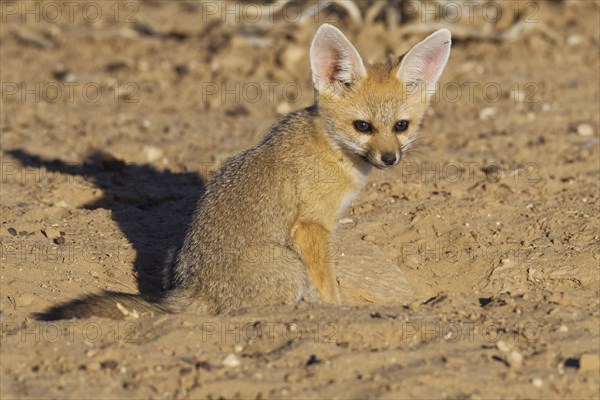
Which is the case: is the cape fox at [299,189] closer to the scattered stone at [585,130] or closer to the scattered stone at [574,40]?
the scattered stone at [585,130]

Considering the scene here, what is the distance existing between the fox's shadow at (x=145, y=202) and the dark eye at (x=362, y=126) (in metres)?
1.34

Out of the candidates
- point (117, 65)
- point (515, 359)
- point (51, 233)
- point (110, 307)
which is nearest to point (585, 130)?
point (515, 359)

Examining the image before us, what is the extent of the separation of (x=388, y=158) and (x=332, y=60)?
0.86 m

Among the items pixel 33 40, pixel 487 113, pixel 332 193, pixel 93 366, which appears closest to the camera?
pixel 93 366

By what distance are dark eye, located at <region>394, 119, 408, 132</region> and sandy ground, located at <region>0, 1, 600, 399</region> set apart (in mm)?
1049

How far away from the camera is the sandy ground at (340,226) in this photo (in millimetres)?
4840

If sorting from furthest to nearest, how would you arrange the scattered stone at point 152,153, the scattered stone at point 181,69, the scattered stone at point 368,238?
the scattered stone at point 181,69 → the scattered stone at point 152,153 → the scattered stone at point 368,238

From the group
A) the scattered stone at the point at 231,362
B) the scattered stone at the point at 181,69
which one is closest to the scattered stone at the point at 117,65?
the scattered stone at the point at 181,69

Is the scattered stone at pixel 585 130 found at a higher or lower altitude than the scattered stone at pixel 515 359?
higher

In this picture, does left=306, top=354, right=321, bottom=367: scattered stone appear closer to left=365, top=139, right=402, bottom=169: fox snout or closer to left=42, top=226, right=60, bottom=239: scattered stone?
left=365, top=139, right=402, bottom=169: fox snout

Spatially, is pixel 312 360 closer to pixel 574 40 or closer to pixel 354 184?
pixel 354 184

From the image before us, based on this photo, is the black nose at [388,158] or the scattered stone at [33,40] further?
the scattered stone at [33,40]

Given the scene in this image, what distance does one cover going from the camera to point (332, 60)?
646cm

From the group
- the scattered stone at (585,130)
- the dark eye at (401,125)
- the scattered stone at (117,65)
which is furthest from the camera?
the scattered stone at (117,65)
